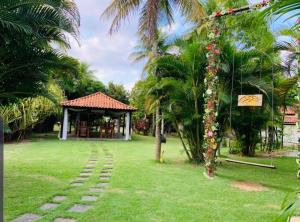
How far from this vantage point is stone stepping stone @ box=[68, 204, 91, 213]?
4.96m

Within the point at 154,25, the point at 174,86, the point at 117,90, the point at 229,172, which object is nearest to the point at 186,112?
the point at 174,86

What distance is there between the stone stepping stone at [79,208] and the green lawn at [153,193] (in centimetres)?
10

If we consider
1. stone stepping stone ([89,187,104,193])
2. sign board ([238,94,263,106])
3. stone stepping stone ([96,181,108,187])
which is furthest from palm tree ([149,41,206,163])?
stone stepping stone ([89,187,104,193])

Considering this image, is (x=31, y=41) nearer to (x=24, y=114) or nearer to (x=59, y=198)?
(x=59, y=198)

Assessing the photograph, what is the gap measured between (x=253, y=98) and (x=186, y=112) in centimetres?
267

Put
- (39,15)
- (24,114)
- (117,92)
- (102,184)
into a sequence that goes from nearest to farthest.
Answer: (39,15) < (102,184) < (24,114) < (117,92)

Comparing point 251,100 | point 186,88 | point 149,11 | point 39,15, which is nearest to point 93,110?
point 149,11

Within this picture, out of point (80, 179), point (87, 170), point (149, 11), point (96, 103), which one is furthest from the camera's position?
point (96, 103)

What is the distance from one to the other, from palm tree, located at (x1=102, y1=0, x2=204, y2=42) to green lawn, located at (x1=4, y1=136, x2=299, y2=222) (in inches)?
192

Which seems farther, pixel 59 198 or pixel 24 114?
pixel 24 114

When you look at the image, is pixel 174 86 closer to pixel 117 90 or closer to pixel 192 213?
pixel 192 213

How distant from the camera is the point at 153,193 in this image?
634 cm

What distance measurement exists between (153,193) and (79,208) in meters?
1.68

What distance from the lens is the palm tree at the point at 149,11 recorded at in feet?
37.0
